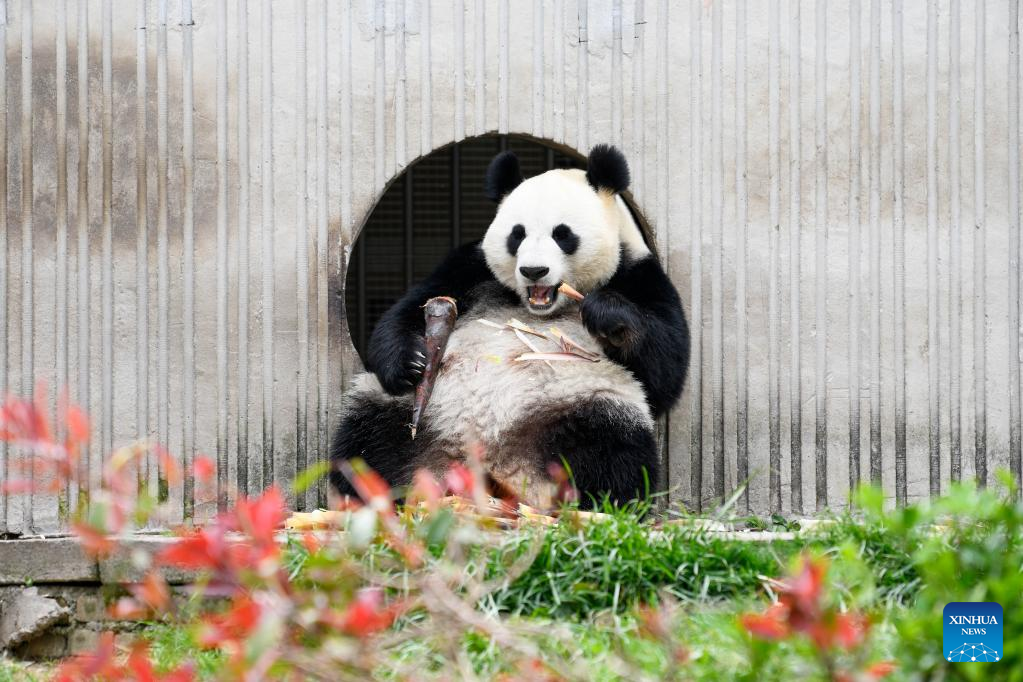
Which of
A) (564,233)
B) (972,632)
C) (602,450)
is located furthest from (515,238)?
(972,632)

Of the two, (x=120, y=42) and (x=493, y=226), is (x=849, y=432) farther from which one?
(x=120, y=42)

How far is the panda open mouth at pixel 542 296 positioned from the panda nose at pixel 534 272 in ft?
0.35

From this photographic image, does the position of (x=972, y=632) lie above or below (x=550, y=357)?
below

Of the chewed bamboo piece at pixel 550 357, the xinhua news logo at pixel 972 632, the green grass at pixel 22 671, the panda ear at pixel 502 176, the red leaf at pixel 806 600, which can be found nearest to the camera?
the red leaf at pixel 806 600

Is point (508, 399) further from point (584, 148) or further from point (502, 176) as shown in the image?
point (584, 148)

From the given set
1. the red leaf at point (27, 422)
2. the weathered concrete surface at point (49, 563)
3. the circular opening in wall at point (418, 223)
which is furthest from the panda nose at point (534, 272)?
the circular opening in wall at point (418, 223)

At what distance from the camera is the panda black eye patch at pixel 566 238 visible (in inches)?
195

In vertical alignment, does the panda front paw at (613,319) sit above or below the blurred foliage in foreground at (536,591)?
above

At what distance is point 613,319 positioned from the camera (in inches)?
183

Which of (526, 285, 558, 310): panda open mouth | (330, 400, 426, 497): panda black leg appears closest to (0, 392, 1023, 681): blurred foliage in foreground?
(330, 400, 426, 497): panda black leg

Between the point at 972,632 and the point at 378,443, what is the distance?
2.92m

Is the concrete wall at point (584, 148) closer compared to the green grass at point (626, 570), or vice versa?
the green grass at point (626, 570)

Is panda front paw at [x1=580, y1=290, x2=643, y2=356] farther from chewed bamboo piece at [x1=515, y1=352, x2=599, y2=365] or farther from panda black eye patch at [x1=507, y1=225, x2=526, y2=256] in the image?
panda black eye patch at [x1=507, y1=225, x2=526, y2=256]

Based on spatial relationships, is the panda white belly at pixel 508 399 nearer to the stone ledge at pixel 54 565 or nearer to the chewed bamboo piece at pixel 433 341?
the chewed bamboo piece at pixel 433 341
